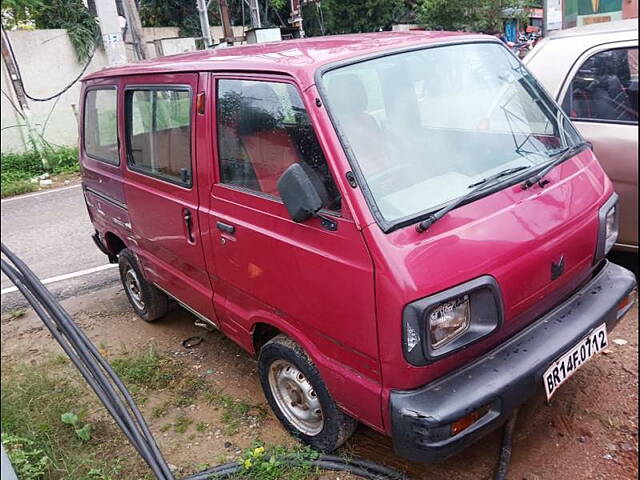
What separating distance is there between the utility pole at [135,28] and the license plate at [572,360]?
9.57ft

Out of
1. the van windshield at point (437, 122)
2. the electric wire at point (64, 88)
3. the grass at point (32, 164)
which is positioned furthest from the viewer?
the grass at point (32, 164)

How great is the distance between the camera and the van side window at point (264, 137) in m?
2.18

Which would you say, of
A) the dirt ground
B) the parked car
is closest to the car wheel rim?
the dirt ground

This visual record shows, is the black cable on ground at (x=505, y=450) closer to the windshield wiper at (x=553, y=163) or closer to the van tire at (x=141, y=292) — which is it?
the windshield wiper at (x=553, y=163)

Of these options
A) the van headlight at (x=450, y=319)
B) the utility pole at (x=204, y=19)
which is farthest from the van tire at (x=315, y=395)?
the utility pole at (x=204, y=19)

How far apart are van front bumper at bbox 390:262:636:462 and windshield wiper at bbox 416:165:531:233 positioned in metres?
0.60

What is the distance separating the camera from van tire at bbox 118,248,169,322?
3990 mm

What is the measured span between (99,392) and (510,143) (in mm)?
2086

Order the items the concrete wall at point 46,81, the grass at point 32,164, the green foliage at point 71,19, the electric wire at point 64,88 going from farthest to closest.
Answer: the grass at point 32,164 < the concrete wall at point 46,81 < the electric wire at point 64,88 < the green foliage at point 71,19

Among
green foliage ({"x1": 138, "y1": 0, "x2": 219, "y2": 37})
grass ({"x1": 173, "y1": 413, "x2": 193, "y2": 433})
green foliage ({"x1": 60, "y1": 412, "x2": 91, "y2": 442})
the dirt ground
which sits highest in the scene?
green foliage ({"x1": 138, "y1": 0, "x2": 219, "y2": 37})

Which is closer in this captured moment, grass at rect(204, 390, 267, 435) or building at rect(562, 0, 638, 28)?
Answer: grass at rect(204, 390, 267, 435)

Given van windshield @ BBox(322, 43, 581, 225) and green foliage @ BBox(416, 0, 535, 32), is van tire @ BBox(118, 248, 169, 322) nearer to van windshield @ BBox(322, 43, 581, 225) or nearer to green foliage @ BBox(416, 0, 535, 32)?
van windshield @ BBox(322, 43, 581, 225)

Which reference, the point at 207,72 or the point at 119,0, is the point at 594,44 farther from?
the point at 119,0

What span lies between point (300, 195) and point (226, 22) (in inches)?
75.0
